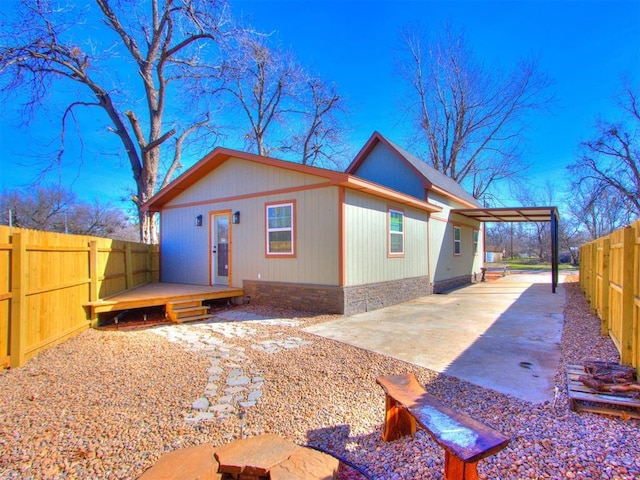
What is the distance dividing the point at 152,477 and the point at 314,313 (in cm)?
567

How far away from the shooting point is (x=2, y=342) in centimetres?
400

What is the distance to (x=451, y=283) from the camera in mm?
13211

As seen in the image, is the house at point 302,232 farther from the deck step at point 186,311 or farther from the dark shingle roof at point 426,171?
the deck step at point 186,311

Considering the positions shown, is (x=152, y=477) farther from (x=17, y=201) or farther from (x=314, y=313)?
(x=17, y=201)

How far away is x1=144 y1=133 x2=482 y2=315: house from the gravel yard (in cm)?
285

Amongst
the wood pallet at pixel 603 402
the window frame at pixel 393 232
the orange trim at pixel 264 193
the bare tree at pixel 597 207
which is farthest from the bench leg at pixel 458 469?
the bare tree at pixel 597 207

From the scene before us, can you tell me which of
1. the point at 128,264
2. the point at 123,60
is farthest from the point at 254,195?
the point at 123,60

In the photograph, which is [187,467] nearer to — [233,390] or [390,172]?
[233,390]

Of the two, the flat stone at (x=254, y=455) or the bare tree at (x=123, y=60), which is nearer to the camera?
the flat stone at (x=254, y=455)

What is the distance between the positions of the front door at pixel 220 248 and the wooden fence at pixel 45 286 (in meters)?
2.65

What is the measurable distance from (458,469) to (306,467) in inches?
32.7

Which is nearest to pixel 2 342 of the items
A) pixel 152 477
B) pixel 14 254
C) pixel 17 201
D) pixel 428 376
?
pixel 14 254

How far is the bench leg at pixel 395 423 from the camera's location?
253 cm

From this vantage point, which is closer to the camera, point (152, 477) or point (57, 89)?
point (152, 477)
